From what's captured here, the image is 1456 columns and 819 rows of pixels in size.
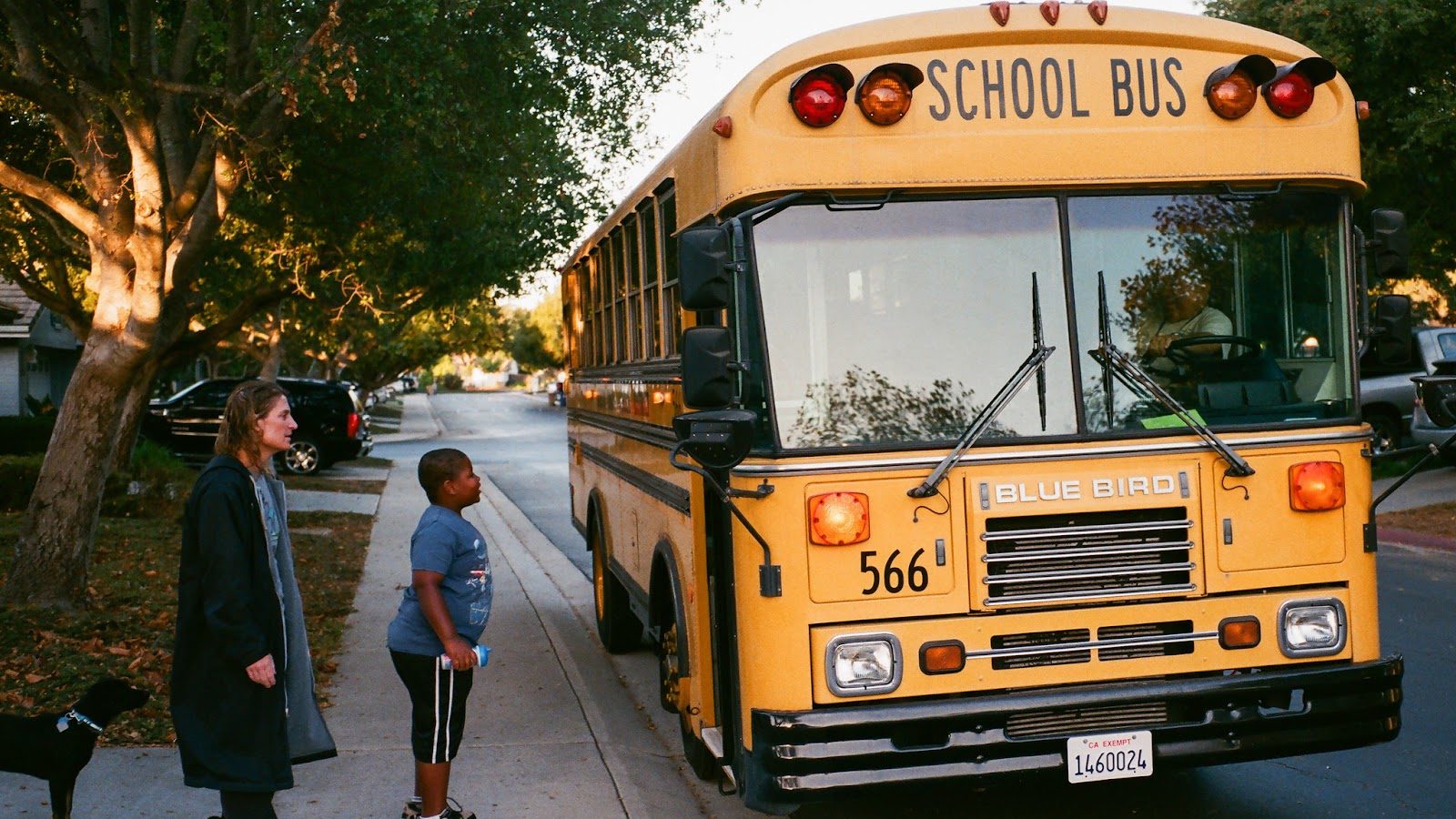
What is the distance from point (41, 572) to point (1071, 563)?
25.6 feet

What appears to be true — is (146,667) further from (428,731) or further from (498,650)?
(428,731)

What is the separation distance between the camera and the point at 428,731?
5.39 meters

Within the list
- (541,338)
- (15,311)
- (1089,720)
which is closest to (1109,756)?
(1089,720)

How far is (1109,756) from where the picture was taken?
15.8 ft

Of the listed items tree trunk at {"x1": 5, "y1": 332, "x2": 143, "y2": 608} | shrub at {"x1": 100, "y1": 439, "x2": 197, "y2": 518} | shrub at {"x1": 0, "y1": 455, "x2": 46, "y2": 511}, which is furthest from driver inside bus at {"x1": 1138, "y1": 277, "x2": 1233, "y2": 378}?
shrub at {"x1": 0, "y1": 455, "x2": 46, "y2": 511}

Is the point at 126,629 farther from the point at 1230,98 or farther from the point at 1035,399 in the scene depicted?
the point at 1230,98

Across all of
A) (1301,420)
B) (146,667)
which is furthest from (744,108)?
(146,667)

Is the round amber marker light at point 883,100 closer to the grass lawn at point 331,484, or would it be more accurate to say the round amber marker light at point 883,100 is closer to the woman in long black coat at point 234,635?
the woman in long black coat at point 234,635

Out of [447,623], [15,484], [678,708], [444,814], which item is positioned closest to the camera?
[447,623]

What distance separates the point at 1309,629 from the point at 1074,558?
3.17 ft

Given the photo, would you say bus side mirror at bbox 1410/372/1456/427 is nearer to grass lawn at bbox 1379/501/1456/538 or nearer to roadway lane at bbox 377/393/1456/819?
roadway lane at bbox 377/393/1456/819

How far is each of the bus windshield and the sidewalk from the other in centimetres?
227

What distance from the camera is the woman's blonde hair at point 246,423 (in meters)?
4.58

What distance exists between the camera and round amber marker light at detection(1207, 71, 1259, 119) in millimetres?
5090
